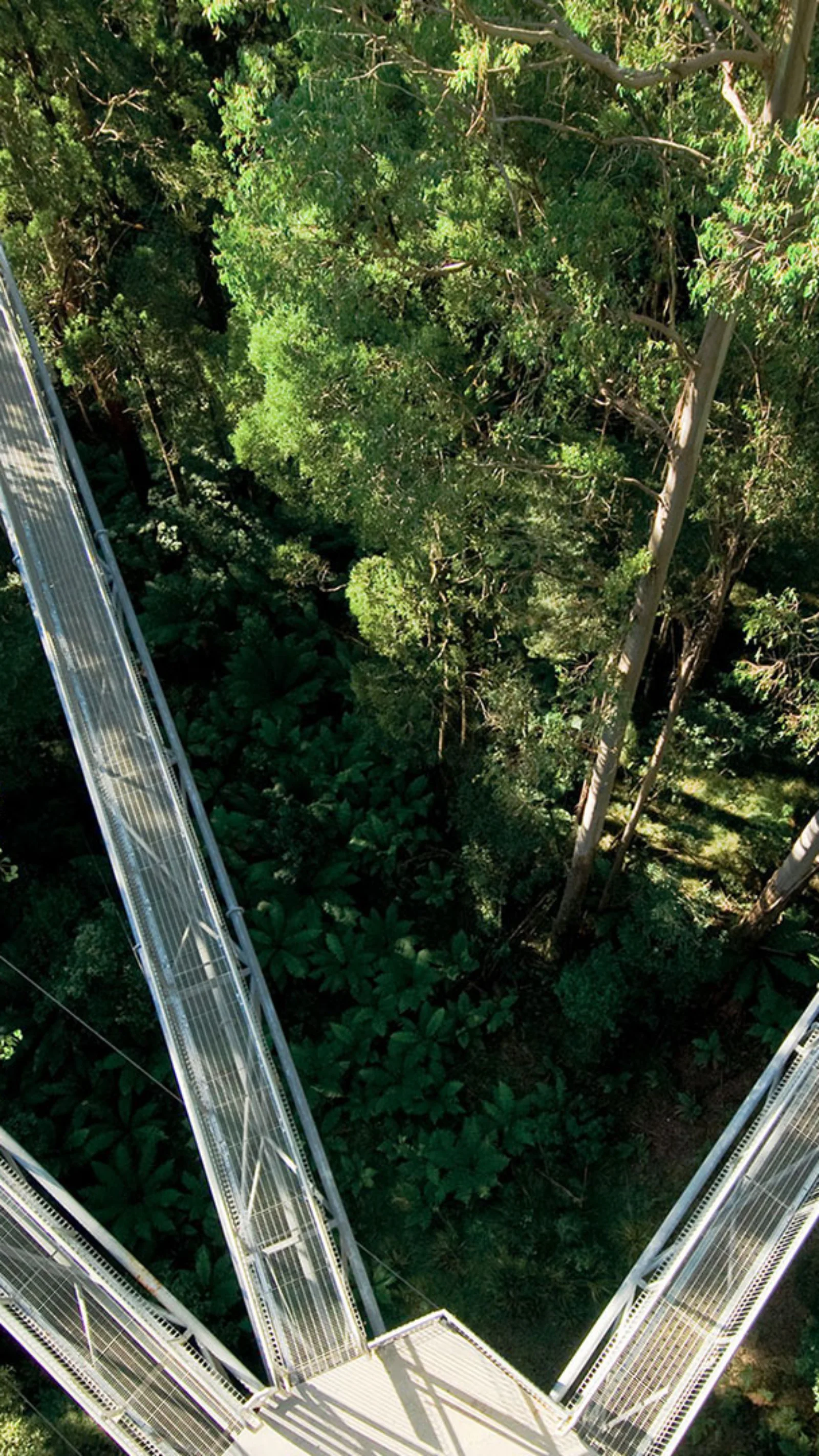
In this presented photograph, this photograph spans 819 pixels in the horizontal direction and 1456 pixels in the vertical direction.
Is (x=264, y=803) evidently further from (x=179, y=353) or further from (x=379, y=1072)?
(x=179, y=353)

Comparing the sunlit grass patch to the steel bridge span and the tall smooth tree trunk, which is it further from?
the steel bridge span

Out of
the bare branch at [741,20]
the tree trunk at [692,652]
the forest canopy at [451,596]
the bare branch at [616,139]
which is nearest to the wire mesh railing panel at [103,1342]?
the forest canopy at [451,596]

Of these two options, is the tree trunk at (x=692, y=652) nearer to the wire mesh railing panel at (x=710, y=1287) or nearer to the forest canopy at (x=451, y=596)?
the forest canopy at (x=451, y=596)

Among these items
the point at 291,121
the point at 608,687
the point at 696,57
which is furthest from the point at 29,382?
the point at 696,57

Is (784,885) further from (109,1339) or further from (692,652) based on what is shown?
(109,1339)

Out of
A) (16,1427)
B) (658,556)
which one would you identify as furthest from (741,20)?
(16,1427)

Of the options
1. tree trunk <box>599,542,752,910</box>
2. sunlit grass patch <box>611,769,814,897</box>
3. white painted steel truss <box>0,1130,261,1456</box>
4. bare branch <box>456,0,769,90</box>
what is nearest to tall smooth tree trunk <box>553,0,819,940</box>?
bare branch <box>456,0,769,90</box>
